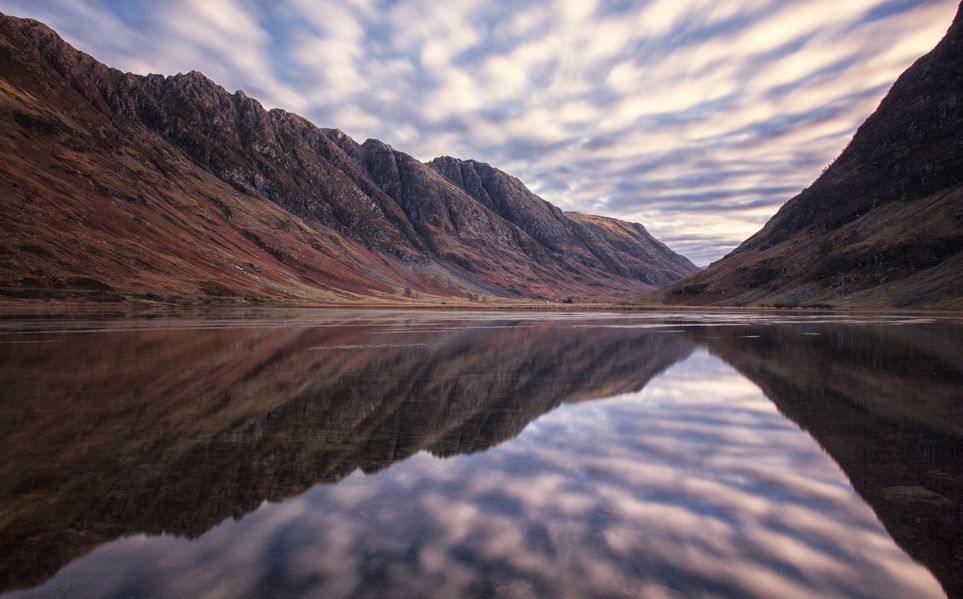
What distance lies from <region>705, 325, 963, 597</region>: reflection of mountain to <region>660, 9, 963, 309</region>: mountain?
9205cm

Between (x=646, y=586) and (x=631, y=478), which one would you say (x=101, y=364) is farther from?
(x=646, y=586)

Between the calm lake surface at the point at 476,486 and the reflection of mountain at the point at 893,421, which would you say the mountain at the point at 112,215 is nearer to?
the calm lake surface at the point at 476,486

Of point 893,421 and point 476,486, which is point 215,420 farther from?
point 893,421

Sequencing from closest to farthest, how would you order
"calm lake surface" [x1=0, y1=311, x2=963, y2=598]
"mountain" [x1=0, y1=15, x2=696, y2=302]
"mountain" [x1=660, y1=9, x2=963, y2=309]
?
"calm lake surface" [x1=0, y1=311, x2=963, y2=598] → "mountain" [x1=0, y1=15, x2=696, y2=302] → "mountain" [x1=660, y1=9, x2=963, y2=309]

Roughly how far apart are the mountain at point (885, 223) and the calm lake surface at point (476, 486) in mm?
110409

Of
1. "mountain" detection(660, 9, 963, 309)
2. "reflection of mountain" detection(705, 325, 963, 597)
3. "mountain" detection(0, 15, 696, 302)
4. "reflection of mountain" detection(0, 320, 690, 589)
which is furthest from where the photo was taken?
"mountain" detection(660, 9, 963, 309)

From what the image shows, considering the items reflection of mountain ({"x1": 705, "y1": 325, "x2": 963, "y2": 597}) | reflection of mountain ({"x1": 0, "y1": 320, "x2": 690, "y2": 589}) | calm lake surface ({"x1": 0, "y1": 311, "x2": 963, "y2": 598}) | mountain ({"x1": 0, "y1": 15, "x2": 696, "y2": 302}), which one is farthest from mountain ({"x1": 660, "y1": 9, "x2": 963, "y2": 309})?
mountain ({"x1": 0, "y1": 15, "x2": 696, "y2": 302})

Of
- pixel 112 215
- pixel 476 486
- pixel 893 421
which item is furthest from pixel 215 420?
pixel 112 215

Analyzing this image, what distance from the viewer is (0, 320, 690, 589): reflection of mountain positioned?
28.8 feet

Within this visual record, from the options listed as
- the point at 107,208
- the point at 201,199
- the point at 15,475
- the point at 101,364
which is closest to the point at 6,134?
the point at 107,208

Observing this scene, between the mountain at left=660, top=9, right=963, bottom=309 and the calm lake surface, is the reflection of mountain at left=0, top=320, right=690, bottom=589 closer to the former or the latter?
the calm lake surface

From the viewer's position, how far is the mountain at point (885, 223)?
118 meters

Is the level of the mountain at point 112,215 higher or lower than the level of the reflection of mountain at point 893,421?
higher

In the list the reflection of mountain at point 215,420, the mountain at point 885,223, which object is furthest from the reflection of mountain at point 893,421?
the mountain at point 885,223
